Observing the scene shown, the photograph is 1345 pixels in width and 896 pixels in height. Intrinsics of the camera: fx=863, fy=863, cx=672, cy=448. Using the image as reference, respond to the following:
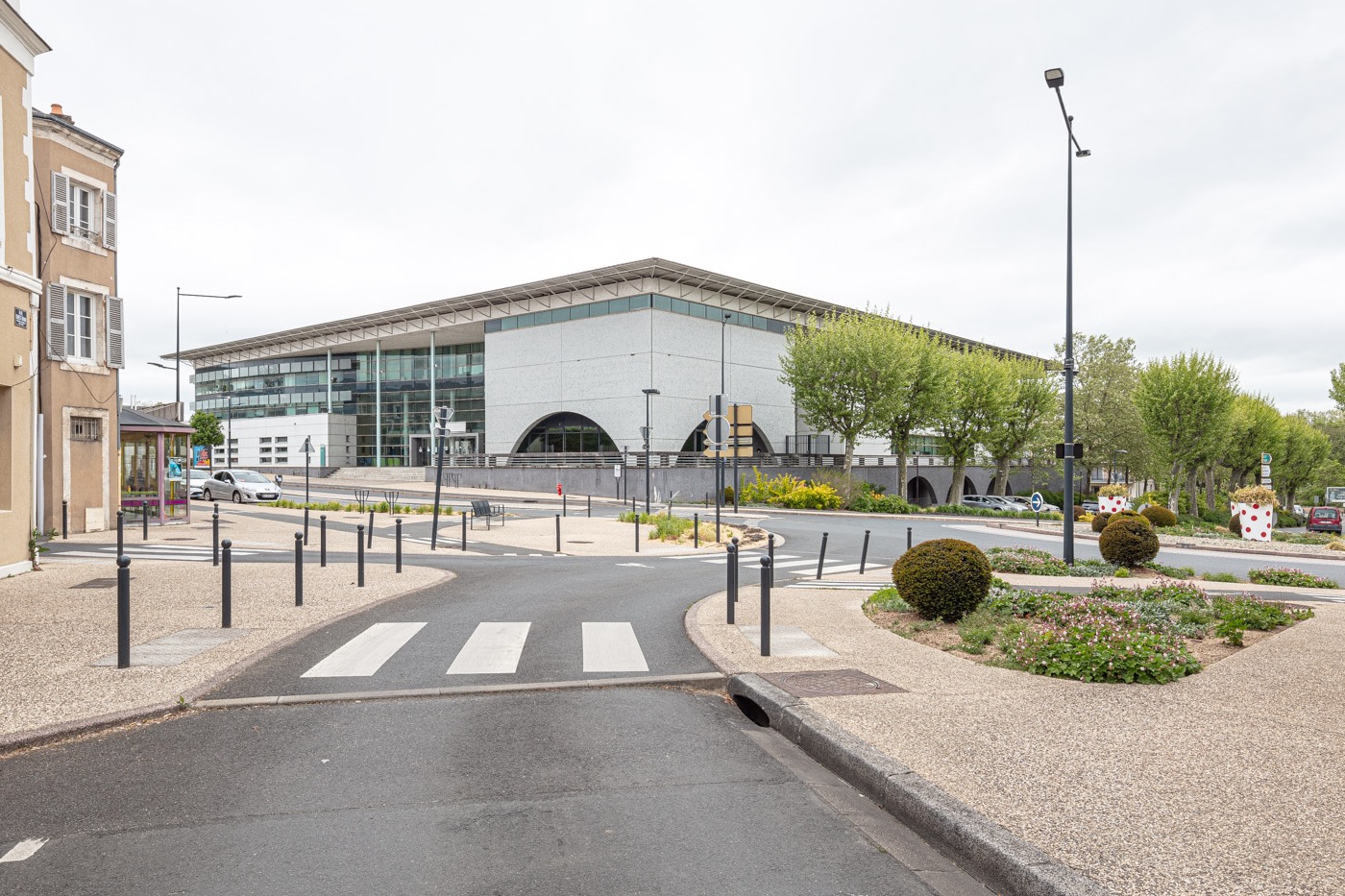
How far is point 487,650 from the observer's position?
870cm

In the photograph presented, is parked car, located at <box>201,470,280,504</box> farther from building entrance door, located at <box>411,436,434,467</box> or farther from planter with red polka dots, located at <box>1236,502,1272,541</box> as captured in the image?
planter with red polka dots, located at <box>1236,502,1272,541</box>

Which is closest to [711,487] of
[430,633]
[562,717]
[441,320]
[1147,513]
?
[1147,513]

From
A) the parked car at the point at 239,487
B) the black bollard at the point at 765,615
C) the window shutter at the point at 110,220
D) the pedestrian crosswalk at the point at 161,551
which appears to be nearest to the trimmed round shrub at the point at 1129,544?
the black bollard at the point at 765,615

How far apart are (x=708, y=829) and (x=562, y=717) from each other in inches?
87.3

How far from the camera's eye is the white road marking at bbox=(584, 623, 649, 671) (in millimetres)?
8047

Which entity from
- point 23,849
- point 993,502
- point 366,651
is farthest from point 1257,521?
point 23,849

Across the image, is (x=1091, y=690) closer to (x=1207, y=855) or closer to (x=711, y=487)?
(x=1207, y=855)

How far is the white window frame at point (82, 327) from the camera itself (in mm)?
21203

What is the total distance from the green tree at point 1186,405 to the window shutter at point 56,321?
1885 inches

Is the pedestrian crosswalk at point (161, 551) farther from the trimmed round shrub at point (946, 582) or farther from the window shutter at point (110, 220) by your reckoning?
the trimmed round shrub at point (946, 582)

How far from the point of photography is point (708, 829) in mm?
4391

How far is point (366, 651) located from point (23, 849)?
4.52 meters

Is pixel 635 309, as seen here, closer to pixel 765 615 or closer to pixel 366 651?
pixel 366 651

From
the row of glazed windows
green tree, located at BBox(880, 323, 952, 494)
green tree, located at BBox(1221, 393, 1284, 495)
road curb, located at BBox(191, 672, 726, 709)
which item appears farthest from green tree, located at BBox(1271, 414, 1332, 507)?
road curb, located at BBox(191, 672, 726, 709)
